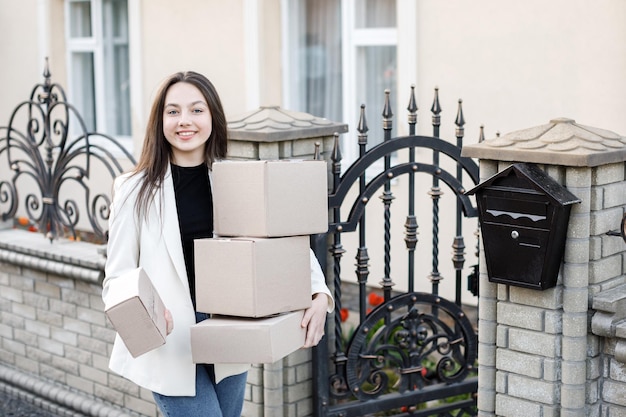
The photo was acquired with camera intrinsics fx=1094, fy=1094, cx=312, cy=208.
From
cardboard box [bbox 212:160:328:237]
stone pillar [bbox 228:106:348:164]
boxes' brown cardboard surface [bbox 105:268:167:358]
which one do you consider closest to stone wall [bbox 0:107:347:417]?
stone pillar [bbox 228:106:348:164]

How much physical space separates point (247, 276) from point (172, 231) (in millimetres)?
317

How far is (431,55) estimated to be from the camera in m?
7.40

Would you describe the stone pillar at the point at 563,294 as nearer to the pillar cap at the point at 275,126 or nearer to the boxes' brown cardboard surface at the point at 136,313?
the pillar cap at the point at 275,126

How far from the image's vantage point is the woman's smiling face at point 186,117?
11.3 feet

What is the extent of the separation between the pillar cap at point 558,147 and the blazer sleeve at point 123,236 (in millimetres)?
1239

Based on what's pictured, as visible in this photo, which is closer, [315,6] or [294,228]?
[294,228]

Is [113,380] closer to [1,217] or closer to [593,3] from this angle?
[1,217]


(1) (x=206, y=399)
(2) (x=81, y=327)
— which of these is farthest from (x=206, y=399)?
(2) (x=81, y=327)

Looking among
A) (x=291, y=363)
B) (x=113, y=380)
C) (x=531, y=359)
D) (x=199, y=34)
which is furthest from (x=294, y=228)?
(x=199, y=34)

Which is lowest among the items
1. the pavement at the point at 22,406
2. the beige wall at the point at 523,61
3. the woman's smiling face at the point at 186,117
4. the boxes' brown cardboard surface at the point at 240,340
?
the pavement at the point at 22,406

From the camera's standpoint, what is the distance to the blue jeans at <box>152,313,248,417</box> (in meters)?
3.44

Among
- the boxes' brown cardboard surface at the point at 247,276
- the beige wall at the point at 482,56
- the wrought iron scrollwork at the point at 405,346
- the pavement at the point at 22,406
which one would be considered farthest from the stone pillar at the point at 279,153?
the pavement at the point at 22,406

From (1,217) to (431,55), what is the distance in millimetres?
3005

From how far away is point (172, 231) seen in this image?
11.3 ft
